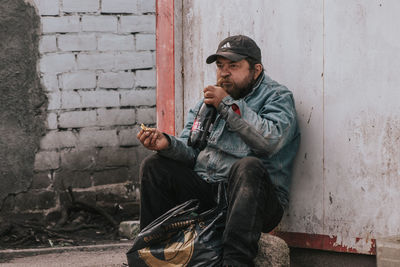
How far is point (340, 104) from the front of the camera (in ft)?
11.3

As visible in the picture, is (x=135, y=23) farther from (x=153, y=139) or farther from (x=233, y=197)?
(x=233, y=197)

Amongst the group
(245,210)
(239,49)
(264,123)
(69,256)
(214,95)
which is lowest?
(69,256)

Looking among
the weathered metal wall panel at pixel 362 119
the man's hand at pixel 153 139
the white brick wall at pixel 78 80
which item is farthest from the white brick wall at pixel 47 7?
the weathered metal wall panel at pixel 362 119

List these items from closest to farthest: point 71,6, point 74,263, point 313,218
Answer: point 313,218
point 74,263
point 71,6

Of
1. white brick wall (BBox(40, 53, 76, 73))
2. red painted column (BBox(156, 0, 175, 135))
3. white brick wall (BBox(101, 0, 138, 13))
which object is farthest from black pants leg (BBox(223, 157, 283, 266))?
white brick wall (BBox(101, 0, 138, 13))

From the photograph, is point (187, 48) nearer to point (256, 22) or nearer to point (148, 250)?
point (256, 22)

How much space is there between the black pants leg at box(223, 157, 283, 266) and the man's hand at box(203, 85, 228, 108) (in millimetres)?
369

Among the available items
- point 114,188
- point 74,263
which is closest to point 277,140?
point 74,263

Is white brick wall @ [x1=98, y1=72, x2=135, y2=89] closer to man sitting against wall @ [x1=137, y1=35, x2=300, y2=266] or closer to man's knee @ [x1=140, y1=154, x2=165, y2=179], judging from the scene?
man sitting against wall @ [x1=137, y1=35, x2=300, y2=266]

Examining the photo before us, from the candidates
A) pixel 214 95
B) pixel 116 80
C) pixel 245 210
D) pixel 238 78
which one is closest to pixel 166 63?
pixel 238 78

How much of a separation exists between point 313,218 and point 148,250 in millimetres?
957

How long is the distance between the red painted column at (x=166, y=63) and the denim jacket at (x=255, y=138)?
106 centimetres

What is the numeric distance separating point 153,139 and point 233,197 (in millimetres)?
649

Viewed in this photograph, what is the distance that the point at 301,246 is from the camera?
372cm
